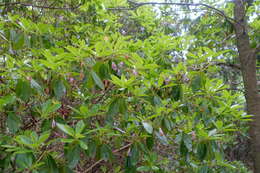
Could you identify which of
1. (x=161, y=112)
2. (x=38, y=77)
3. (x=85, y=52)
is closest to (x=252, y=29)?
(x=161, y=112)

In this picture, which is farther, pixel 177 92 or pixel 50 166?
pixel 177 92

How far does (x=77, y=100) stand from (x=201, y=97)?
1115 millimetres

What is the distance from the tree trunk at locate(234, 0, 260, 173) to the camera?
8.85 feet

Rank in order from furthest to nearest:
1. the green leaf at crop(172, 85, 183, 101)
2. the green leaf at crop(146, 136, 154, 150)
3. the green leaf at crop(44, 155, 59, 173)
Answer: the green leaf at crop(172, 85, 183, 101)
the green leaf at crop(146, 136, 154, 150)
the green leaf at crop(44, 155, 59, 173)

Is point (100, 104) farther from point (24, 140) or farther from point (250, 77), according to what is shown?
point (250, 77)

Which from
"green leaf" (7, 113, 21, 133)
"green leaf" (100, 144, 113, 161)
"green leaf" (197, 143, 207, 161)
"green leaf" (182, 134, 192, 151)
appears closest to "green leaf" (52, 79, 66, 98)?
"green leaf" (7, 113, 21, 133)

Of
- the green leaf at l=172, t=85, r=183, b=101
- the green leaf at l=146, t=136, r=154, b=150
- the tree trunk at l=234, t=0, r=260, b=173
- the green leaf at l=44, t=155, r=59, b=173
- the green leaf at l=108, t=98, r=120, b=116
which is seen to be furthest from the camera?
the tree trunk at l=234, t=0, r=260, b=173

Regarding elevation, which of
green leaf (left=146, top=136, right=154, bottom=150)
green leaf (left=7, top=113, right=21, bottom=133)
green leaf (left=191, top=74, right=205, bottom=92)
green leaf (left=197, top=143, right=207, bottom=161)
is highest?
green leaf (left=191, top=74, right=205, bottom=92)

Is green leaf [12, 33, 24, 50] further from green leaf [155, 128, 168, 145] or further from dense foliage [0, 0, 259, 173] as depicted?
green leaf [155, 128, 168, 145]

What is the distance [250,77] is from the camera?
284 cm

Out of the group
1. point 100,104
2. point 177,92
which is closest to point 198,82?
point 177,92

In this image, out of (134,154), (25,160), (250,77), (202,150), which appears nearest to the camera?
(25,160)

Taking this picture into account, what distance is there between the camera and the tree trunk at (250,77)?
2697 millimetres

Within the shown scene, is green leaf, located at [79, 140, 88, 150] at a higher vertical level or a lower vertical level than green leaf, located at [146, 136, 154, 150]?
higher
